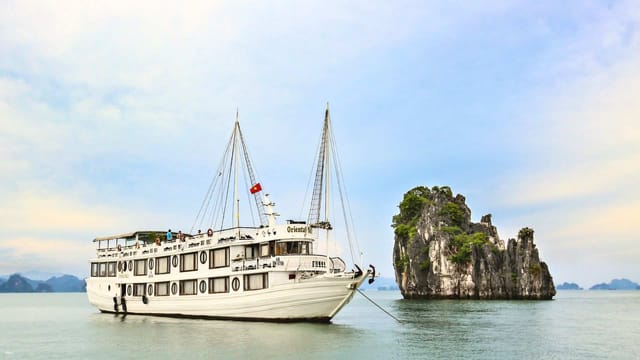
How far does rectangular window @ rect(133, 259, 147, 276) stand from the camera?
154ft

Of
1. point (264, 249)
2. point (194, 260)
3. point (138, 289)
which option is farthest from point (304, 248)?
point (138, 289)

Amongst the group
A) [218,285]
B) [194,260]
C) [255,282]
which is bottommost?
[218,285]

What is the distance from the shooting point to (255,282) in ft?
123

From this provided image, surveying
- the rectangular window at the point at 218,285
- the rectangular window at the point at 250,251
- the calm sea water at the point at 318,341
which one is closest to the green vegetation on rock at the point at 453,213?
the calm sea water at the point at 318,341

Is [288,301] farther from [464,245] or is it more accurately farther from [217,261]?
[464,245]

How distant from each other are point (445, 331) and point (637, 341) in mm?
11496

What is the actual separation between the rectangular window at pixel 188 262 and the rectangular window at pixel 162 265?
198 cm

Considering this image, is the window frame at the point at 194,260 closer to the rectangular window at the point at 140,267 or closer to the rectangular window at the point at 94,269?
the rectangular window at the point at 140,267

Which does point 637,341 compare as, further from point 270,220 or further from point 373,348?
point 270,220

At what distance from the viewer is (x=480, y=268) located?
92500 mm

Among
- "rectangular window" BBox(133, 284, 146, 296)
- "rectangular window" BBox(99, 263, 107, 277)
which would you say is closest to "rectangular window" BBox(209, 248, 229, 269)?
"rectangular window" BBox(133, 284, 146, 296)

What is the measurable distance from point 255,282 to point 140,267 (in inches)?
576

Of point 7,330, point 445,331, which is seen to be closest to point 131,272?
point 7,330

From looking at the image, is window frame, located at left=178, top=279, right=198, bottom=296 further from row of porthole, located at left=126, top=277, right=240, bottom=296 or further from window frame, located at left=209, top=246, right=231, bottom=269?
window frame, located at left=209, top=246, right=231, bottom=269
